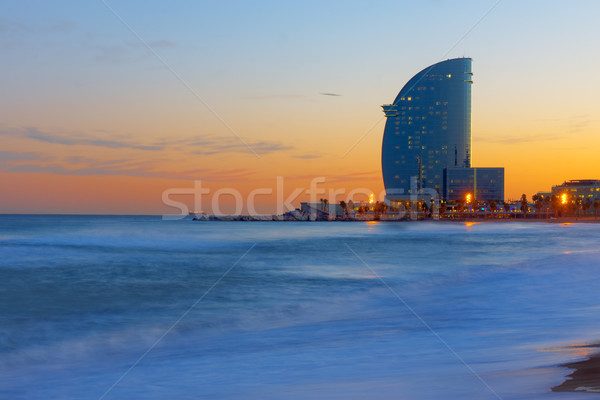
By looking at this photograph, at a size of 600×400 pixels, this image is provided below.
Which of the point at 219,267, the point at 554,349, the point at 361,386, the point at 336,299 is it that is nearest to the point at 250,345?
the point at 361,386

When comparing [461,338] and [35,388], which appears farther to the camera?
[461,338]

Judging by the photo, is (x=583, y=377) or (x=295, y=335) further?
(x=295, y=335)

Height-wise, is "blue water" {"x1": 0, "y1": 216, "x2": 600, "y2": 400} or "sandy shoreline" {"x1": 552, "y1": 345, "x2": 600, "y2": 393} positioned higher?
"sandy shoreline" {"x1": 552, "y1": 345, "x2": 600, "y2": 393}

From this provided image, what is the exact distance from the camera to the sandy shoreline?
735cm

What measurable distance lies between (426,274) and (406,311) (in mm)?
14128

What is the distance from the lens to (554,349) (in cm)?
1003

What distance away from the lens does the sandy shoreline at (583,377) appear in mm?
7348

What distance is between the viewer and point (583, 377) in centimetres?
792

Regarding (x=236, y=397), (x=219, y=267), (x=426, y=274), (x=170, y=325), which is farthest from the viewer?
(x=219, y=267)

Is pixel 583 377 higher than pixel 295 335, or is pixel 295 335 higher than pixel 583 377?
pixel 583 377

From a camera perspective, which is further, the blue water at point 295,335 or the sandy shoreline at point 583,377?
the blue water at point 295,335

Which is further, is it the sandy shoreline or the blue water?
the blue water

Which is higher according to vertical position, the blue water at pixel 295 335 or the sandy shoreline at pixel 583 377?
the sandy shoreline at pixel 583 377

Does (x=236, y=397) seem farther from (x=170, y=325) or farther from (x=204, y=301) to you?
(x=204, y=301)
